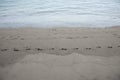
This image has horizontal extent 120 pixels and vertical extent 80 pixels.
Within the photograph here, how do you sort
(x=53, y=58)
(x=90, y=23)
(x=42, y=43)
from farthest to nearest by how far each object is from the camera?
1. (x=90, y=23)
2. (x=42, y=43)
3. (x=53, y=58)

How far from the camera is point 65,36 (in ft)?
15.5

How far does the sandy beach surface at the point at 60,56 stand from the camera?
2738mm

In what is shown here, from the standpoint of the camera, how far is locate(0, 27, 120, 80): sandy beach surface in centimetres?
274

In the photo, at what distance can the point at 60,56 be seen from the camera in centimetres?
341

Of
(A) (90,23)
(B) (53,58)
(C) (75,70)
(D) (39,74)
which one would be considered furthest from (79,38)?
(A) (90,23)

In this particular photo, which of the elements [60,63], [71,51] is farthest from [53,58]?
[71,51]

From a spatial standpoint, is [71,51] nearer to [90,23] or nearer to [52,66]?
[52,66]

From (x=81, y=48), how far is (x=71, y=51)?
0.34 m

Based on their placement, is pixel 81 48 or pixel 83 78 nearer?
pixel 83 78

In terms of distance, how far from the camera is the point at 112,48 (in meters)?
3.80

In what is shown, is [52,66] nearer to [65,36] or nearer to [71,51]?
[71,51]

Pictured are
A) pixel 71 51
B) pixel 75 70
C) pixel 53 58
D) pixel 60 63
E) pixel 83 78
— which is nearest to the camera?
pixel 83 78

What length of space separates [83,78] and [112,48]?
5.47 feet

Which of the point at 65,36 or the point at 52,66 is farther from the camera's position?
the point at 65,36
